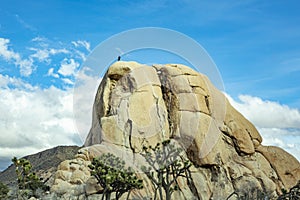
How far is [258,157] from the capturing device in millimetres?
46969

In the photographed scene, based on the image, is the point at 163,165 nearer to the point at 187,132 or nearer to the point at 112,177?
the point at 112,177

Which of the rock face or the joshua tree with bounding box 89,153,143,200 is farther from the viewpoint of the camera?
the rock face

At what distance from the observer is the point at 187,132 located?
43812mm

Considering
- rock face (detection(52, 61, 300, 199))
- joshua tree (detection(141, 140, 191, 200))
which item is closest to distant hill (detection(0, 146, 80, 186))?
rock face (detection(52, 61, 300, 199))

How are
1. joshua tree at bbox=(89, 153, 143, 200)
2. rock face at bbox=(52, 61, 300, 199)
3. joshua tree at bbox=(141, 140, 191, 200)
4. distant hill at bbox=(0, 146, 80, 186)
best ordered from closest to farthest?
joshua tree at bbox=(89, 153, 143, 200) < joshua tree at bbox=(141, 140, 191, 200) < rock face at bbox=(52, 61, 300, 199) < distant hill at bbox=(0, 146, 80, 186)

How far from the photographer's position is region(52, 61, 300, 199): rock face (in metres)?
41.4

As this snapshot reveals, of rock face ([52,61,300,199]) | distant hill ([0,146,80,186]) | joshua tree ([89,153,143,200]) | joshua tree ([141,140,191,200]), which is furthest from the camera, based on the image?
distant hill ([0,146,80,186])

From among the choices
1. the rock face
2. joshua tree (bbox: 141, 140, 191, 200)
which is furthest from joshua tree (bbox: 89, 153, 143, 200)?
the rock face

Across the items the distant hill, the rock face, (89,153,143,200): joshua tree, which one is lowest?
(89,153,143,200): joshua tree

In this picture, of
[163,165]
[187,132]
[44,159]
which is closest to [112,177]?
A: [163,165]

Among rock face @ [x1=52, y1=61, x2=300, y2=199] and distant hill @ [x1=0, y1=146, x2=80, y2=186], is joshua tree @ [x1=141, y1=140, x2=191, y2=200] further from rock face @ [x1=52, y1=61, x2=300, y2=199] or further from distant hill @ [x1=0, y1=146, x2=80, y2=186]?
distant hill @ [x1=0, y1=146, x2=80, y2=186]

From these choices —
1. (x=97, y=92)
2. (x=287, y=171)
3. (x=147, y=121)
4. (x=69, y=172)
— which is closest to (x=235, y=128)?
(x=287, y=171)

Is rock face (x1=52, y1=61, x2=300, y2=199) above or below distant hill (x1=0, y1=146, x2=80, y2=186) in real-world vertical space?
below

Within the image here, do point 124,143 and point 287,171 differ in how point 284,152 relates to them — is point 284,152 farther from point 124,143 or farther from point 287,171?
point 124,143
